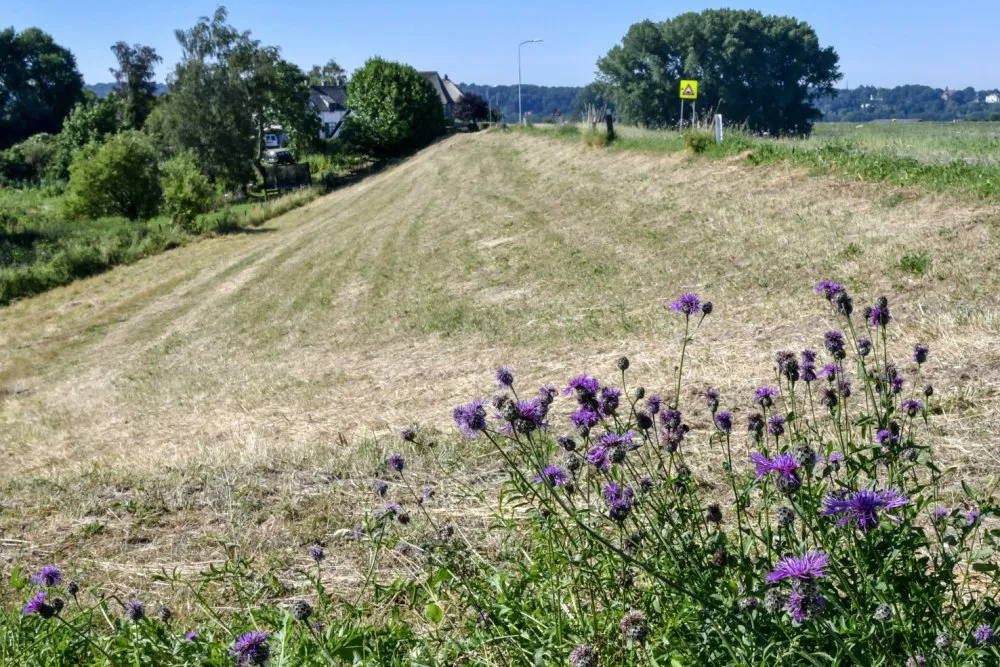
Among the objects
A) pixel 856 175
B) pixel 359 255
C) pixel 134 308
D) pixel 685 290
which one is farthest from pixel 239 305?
pixel 856 175

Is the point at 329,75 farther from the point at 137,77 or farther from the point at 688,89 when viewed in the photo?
the point at 688,89

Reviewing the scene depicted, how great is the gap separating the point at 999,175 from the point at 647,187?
23.1 feet

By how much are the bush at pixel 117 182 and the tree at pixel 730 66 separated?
4614cm

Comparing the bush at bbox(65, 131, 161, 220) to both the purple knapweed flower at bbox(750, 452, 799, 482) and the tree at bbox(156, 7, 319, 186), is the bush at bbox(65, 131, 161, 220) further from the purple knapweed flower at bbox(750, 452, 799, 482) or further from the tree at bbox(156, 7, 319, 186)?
the purple knapweed flower at bbox(750, 452, 799, 482)

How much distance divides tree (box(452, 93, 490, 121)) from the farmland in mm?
51593

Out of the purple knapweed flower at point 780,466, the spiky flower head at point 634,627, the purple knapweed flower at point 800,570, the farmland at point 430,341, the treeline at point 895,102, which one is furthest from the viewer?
the treeline at point 895,102

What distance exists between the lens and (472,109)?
71562 mm

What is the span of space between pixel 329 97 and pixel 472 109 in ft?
79.8

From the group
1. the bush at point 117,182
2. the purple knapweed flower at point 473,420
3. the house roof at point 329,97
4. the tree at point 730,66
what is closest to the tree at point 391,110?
the bush at point 117,182

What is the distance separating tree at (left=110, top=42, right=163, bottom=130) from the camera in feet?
245

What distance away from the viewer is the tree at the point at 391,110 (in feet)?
176

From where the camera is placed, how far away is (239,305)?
56.7 ft

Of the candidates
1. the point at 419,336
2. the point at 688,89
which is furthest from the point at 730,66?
the point at 419,336

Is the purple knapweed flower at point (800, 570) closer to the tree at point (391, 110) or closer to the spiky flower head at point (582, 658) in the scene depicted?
the spiky flower head at point (582, 658)
